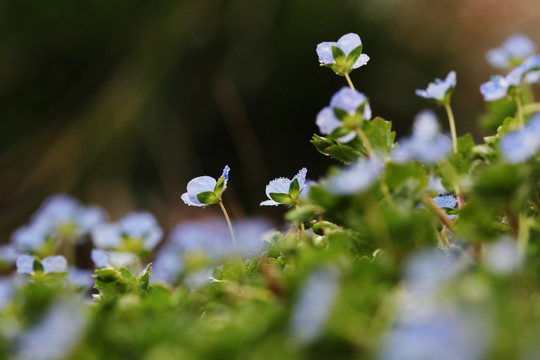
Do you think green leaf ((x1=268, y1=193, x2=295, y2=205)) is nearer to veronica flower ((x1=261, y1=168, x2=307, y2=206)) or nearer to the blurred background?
veronica flower ((x1=261, y1=168, x2=307, y2=206))

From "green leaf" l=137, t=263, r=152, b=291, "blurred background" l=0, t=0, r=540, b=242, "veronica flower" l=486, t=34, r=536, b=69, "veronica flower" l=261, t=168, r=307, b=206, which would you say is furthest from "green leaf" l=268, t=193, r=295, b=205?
"blurred background" l=0, t=0, r=540, b=242

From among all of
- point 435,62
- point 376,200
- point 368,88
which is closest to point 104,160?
point 368,88

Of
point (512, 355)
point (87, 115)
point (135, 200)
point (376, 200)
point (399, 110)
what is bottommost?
point (512, 355)

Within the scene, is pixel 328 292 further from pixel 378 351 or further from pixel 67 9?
pixel 67 9

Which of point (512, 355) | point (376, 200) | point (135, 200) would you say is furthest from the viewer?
point (135, 200)

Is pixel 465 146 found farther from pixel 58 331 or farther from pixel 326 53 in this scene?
pixel 58 331

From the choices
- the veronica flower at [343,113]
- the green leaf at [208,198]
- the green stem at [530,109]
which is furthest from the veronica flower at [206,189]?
the green stem at [530,109]

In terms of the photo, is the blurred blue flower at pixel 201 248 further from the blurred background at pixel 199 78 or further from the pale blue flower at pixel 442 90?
the blurred background at pixel 199 78
